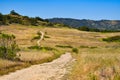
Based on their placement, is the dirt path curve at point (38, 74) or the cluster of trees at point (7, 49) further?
the cluster of trees at point (7, 49)

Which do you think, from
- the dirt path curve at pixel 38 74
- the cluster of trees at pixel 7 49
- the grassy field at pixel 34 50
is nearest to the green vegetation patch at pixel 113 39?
the grassy field at pixel 34 50

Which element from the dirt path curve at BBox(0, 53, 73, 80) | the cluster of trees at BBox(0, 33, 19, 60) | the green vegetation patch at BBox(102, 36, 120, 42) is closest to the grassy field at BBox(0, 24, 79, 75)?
the cluster of trees at BBox(0, 33, 19, 60)

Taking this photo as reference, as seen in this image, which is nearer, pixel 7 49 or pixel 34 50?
pixel 7 49

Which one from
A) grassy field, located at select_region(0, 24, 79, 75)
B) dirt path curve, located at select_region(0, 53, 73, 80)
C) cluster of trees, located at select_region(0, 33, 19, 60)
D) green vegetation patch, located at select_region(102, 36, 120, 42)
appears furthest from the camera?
green vegetation patch, located at select_region(102, 36, 120, 42)

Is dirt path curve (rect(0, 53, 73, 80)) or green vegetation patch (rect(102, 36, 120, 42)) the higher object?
dirt path curve (rect(0, 53, 73, 80))

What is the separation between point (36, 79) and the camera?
2705cm

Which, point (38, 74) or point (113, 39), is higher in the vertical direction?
point (38, 74)

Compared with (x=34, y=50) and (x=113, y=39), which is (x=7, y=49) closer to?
(x=34, y=50)

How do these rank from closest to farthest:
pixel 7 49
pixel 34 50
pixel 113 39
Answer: pixel 7 49 < pixel 34 50 < pixel 113 39

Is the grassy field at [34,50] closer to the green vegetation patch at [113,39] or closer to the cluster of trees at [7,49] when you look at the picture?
the cluster of trees at [7,49]

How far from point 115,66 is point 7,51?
22512mm

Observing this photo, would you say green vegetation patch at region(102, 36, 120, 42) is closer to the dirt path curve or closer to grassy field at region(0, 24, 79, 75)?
grassy field at region(0, 24, 79, 75)

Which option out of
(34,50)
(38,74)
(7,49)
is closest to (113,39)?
(34,50)

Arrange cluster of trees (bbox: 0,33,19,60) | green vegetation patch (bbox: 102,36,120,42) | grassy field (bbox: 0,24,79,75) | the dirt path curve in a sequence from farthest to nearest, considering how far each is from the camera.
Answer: green vegetation patch (bbox: 102,36,120,42), cluster of trees (bbox: 0,33,19,60), grassy field (bbox: 0,24,79,75), the dirt path curve
